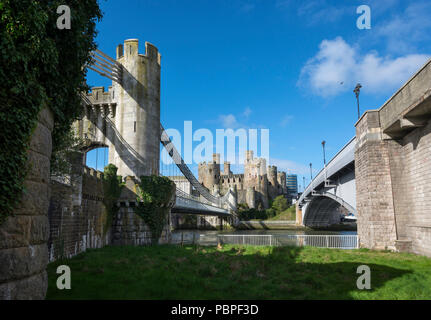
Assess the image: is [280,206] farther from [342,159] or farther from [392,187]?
[392,187]

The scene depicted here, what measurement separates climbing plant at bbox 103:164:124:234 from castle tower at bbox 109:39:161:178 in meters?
1.91

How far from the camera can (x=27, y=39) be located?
5801 mm

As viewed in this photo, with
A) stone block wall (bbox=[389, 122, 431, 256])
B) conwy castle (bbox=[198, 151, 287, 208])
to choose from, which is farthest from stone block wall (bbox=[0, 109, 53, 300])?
conwy castle (bbox=[198, 151, 287, 208])

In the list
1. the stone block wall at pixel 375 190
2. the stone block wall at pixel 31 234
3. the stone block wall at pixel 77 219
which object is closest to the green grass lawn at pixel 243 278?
the stone block wall at pixel 77 219

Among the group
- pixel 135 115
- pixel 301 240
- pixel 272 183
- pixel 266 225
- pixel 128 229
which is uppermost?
pixel 272 183

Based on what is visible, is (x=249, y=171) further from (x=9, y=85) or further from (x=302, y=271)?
(x=9, y=85)

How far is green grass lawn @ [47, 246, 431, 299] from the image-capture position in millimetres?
7832

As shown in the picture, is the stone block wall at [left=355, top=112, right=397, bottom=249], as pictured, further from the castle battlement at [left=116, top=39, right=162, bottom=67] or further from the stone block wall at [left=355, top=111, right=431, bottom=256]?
the castle battlement at [left=116, top=39, right=162, bottom=67]

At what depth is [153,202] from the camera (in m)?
19.8

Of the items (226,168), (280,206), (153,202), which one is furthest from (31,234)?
(226,168)

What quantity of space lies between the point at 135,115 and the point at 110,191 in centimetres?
584

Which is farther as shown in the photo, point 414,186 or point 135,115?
point 135,115
